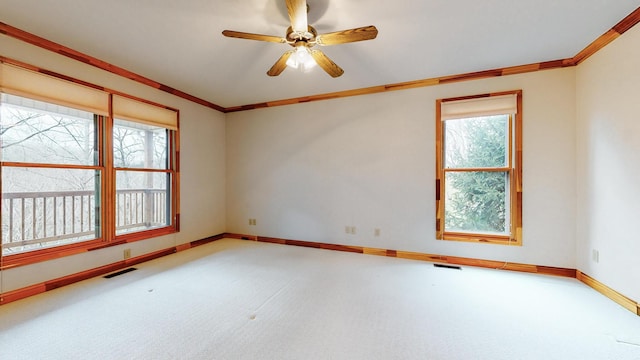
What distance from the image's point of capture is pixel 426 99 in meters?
3.39

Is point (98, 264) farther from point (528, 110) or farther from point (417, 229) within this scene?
point (528, 110)

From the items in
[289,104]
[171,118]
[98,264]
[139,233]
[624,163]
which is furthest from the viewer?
[289,104]

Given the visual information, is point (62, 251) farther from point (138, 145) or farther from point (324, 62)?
point (324, 62)

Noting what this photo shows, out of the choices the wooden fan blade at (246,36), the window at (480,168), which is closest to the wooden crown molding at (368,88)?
the window at (480,168)

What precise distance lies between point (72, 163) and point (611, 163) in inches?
219

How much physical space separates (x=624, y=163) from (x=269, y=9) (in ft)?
11.1

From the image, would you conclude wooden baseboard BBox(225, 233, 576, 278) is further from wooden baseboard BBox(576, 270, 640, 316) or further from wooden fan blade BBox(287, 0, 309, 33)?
wooden fan blade BBox(287, 0, 309, 33)

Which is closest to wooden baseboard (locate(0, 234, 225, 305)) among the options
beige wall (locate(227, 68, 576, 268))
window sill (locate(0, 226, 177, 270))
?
window sill (locate(0, 226, 177, 270))

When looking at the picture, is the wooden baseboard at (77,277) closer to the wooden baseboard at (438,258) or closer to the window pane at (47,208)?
the window pane at (47,208)

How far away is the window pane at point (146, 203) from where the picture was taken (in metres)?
3.60

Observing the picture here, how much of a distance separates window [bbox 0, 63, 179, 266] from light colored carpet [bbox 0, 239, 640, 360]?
677mm

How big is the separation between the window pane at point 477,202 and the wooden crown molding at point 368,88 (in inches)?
50.1

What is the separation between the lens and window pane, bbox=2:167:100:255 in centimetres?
244

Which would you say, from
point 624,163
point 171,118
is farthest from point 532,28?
point 171,118
